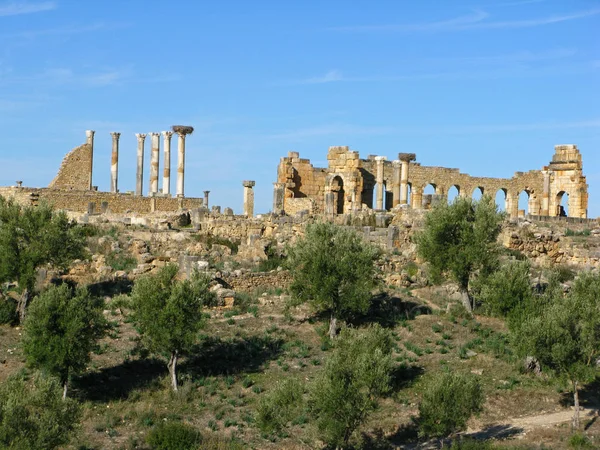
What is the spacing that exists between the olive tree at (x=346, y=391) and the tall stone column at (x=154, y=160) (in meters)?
34.5

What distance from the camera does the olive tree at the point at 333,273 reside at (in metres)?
35.1

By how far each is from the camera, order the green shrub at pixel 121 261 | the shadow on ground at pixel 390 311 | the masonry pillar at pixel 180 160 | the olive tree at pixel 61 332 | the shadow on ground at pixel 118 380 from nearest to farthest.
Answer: the olive tree at pixel 61 332 < the shadow on ground at pixel 118 380 < the shadow on ground at pixel 390 311 < the green shrub at pixel 121 261 < the masonry pillar at pixel 180 160

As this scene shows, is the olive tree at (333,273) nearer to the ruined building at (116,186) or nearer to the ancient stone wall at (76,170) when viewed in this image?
the ruined building at (116,186)

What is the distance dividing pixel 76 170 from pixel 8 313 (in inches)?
1030

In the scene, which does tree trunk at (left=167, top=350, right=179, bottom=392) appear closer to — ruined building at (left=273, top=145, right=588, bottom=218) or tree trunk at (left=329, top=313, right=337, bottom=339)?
tree trunk at (left=329, top=313, right=337, bottom=339)

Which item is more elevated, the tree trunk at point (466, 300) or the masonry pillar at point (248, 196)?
the masonry pillar at point (248, 196)

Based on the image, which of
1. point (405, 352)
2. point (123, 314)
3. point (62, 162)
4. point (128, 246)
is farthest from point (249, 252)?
point (62, 162)

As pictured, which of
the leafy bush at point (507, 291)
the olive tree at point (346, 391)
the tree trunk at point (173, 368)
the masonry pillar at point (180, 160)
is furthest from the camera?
the masonry pillar at point (180, 160)

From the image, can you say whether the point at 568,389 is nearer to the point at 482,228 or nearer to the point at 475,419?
the point at 475,419

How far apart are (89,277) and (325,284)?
10.2 meters

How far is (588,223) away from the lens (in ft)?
178

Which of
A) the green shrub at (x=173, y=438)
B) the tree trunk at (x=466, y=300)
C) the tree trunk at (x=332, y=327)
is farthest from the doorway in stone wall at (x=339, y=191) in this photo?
the green shrub at (x=173, y=438)

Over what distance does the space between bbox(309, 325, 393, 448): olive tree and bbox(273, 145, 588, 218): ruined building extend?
80.2ft

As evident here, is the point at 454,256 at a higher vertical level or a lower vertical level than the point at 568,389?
higher
